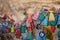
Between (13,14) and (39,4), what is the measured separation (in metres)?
0.31

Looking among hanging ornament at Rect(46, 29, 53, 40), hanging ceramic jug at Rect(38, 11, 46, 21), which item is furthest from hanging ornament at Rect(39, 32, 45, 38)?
hanging ceramic jug at Rect(38, 11, 46, 21)

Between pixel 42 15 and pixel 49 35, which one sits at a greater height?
pixel 42 15

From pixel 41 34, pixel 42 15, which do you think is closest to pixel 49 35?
pixel 41 34

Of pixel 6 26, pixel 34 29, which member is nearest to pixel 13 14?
pixel 6 26

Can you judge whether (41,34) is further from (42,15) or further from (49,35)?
(42,15)

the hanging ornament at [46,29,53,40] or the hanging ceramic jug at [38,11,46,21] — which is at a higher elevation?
the hanging ceramic jug at [38,11,46,21]

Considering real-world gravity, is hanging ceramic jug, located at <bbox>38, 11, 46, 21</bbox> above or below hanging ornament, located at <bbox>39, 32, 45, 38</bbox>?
above

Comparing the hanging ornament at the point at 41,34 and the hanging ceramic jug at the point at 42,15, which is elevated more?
the hanging ceramic jug at the point at 42,15

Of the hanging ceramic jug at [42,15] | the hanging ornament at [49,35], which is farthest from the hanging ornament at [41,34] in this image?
the hanging ceramic jug at [42,15]

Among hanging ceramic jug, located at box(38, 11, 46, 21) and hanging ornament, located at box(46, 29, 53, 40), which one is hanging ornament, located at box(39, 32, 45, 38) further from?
hanging ceramic jug, located at box(38, 11, 46, 21)

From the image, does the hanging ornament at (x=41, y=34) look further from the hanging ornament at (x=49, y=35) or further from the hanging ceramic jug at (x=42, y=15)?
the hanging ceramic jug at (x=42, y=15)

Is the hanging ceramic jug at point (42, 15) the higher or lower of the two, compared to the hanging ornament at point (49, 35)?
higher

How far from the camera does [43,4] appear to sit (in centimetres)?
212

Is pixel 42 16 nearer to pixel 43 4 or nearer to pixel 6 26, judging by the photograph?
pixel 43 4
